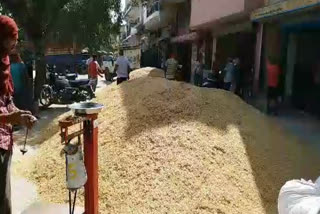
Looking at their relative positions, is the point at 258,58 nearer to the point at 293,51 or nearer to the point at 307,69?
the point at 293,51

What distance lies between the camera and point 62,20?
37.8 feet

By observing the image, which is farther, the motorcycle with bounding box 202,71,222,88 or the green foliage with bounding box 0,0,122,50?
the motorcycle with bounding box 202,71,222,88

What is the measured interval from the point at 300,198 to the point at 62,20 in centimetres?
1013

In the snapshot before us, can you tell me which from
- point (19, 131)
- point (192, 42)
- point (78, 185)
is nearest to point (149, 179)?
point (78, 185)

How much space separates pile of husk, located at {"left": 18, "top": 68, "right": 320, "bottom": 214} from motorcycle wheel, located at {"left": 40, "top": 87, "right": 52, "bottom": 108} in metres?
5.23

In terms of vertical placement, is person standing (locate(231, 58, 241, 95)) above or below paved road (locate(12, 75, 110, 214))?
above

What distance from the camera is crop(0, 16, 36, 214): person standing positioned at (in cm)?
253

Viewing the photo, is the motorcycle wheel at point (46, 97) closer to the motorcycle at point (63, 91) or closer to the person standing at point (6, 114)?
the motorcycle at point (63, 91)

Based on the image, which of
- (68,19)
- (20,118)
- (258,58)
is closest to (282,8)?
(258,58)

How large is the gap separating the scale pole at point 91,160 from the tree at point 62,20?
7.48 metres

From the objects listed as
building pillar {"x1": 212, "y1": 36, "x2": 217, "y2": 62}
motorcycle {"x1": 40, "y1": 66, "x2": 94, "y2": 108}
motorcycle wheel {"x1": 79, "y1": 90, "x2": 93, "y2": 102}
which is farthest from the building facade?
building pillar {"x1": 212, "y1": 36, "x2": 217, "y2": 62}

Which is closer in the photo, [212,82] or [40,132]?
[40,132]

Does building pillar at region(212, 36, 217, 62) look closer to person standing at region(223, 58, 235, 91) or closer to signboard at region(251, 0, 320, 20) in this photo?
person standing at region(223, 58, 235, 91)

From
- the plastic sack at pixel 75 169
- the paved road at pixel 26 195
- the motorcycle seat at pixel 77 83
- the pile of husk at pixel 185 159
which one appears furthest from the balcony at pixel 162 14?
the plastic sack at pixel 75 169
